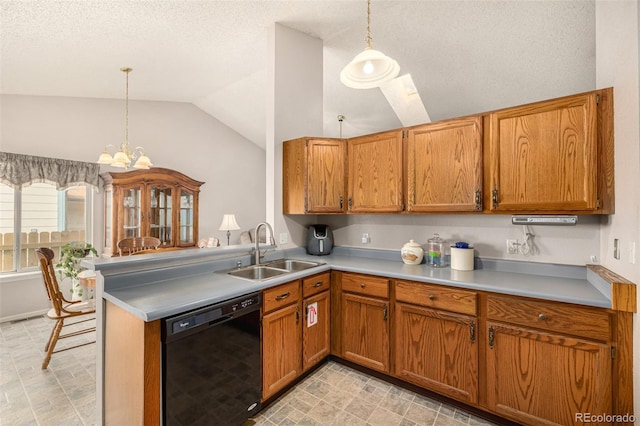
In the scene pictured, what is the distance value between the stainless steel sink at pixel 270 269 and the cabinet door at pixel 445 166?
108 cm

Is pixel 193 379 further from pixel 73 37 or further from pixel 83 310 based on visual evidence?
pixel 73 37

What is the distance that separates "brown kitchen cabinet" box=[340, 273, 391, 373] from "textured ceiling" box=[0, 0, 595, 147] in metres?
2.40

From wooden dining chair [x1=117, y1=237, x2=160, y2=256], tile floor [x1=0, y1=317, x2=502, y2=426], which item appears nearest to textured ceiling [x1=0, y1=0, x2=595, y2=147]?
wooden dining chair [x1=117, y1=237, x2=160, y2=256]

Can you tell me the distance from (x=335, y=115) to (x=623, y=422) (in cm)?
436

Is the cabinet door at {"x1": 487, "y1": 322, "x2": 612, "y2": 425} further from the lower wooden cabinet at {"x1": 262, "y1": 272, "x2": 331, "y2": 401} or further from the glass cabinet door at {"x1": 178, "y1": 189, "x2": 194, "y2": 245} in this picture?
the glass cabinet door at {"x1": 178, "y1": 189, "x2": 194, "y2": 245}

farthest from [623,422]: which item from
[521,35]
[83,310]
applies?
[83,310]

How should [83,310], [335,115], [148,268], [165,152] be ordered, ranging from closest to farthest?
[148,268]
[83,310]
[335,115]
[165,152]

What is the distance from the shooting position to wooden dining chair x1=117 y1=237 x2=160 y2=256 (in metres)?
3.64

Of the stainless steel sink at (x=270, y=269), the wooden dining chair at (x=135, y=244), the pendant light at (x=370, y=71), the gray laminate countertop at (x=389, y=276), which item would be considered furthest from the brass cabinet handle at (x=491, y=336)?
the wooden dining chair at (x=135, y=244)

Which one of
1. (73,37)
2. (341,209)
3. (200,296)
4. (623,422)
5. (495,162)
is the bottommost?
(623,422)

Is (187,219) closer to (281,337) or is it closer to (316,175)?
(316,175)

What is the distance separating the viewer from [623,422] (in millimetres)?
1463

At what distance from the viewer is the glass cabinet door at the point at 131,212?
4.21 meters

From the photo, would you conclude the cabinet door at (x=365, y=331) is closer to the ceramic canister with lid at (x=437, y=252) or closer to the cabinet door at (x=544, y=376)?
the ceramic canister with lid at (x=437, y=252)
